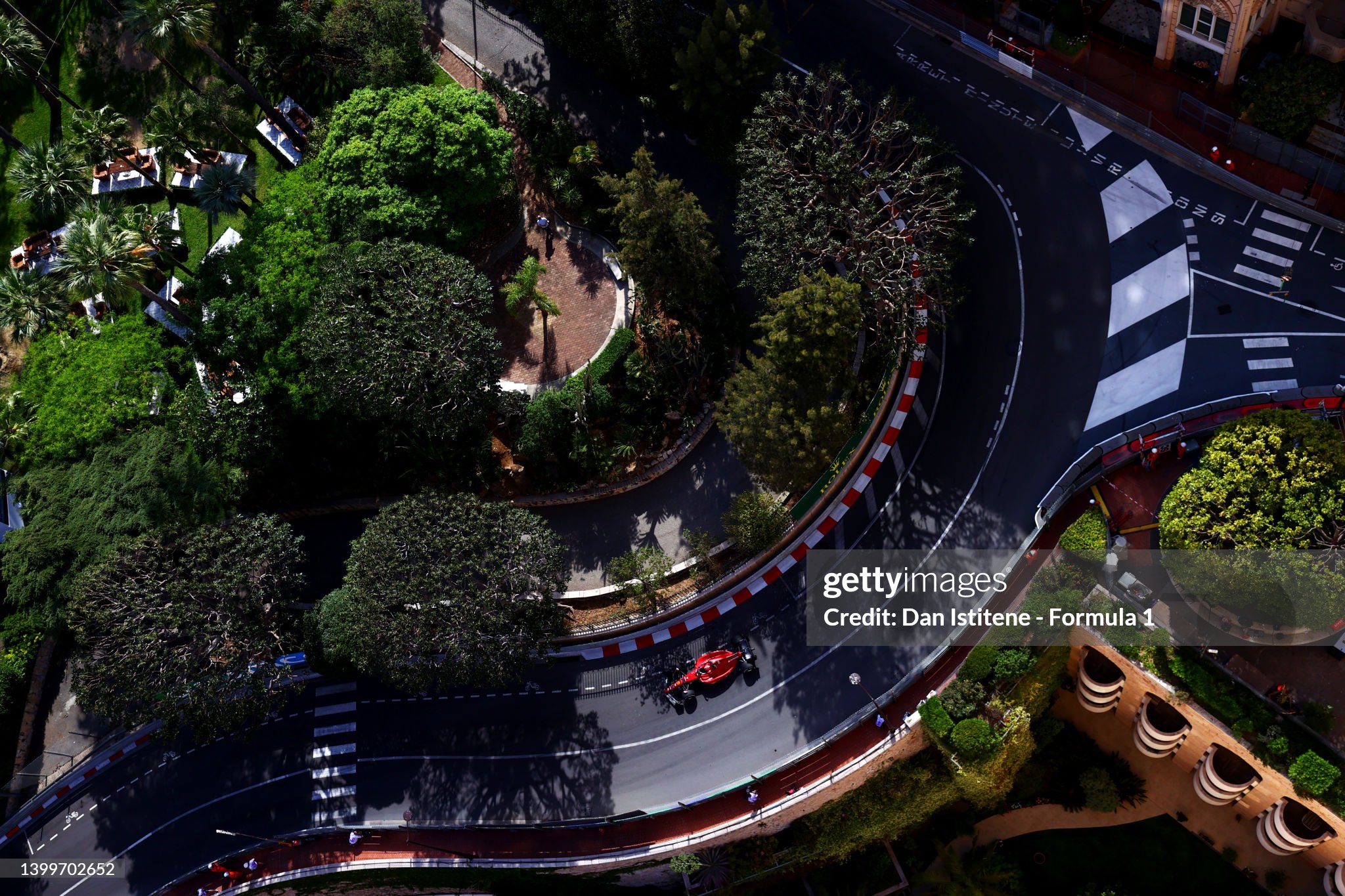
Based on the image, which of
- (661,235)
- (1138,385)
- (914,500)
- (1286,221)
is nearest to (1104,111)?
(1286,221)

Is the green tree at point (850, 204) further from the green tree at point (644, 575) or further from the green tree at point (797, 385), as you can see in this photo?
the green tree at point (644, 575)

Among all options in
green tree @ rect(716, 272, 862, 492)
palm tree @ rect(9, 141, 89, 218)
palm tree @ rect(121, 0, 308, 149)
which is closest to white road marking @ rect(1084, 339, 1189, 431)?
green tree @ rect(716, 272, 862, 492)

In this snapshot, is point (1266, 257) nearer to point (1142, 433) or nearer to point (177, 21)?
point (1142, 433)

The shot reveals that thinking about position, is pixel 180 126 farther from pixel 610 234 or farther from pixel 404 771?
pixel 404 771

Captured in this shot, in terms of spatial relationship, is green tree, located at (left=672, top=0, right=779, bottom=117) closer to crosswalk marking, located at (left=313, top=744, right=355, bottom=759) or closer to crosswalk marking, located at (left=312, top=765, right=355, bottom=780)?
crosswalk marking, located at (left=313, top=744, right=355, bottom=759)

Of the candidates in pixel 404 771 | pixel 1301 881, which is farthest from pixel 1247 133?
pixel 404 771

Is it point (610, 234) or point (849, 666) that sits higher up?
point (610, 234)
